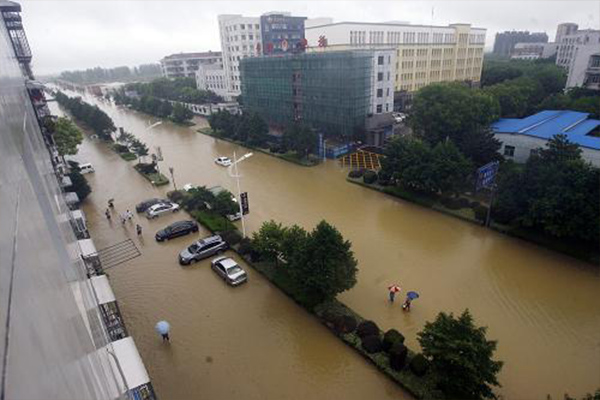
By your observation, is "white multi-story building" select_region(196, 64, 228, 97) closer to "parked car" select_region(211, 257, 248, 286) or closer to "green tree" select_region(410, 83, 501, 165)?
"green tree" select_region(410, 83, 501, 165)

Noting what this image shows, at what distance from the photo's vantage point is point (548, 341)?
10648 mm

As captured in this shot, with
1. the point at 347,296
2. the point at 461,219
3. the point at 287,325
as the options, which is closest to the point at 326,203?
the point at 461,219

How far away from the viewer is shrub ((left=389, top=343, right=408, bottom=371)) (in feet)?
31.7

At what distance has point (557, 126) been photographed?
25.3 m

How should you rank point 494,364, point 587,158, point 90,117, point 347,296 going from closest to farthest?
point 494,364, point 347,296, point 587,158, point 90,117

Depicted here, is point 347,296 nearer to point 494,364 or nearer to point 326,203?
point 494,364

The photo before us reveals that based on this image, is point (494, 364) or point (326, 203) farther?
point (326, 203)

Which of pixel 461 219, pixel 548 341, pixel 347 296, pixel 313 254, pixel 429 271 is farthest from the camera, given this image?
pixel 461 219

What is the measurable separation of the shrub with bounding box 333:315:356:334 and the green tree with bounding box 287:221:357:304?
0.72m

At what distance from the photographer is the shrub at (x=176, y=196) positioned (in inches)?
850

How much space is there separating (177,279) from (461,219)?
43.8 feet

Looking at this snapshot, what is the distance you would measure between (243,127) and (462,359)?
94.7ft

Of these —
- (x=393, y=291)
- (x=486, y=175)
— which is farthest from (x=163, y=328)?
(x=486, y=175)

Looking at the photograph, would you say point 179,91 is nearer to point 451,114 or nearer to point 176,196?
point 176,196
